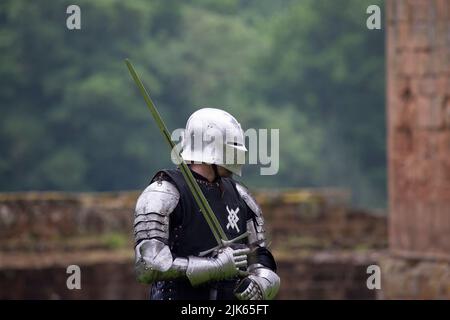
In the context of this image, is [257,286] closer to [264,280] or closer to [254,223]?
[264,280]

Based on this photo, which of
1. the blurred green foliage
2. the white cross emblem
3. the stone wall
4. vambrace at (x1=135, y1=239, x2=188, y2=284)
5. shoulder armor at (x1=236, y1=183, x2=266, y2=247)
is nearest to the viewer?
vambrace at (x1=135, y1=239, x2=188, y2=284)

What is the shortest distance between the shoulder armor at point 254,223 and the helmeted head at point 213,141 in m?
0.27

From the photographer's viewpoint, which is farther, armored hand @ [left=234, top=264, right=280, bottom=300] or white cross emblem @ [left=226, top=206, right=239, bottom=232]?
white cross emblem @ [left=226, top=206, right=239, bottom=232]

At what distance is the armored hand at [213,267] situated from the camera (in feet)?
29.4

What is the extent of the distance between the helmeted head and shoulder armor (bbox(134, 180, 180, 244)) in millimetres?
264

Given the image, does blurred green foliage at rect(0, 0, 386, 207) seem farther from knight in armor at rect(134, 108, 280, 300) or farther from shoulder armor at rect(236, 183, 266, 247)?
knight in armor at rect(134, 108, 280, 300)

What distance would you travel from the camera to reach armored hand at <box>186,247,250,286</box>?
896 cm

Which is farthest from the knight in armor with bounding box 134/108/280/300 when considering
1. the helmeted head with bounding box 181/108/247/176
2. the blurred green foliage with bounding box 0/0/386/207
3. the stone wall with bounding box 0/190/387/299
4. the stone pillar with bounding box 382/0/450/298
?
the blurred green foliage with bounding box 0/0/386/207

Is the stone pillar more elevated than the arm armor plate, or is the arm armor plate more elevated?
the stone pillar

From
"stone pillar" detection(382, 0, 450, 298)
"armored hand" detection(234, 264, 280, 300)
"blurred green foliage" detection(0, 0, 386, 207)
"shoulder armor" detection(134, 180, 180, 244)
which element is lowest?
"armored hand" detection(234, 264, 280, 300)

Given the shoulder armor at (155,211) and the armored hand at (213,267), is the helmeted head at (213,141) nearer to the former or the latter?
the shoulder armor at (155,211)
